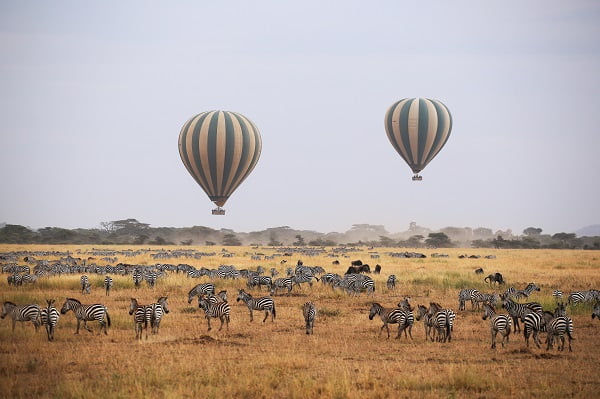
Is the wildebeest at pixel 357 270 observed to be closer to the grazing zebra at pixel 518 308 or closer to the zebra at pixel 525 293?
the zebra at pixel 525 293

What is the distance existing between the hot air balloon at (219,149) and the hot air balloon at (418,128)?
16.0m

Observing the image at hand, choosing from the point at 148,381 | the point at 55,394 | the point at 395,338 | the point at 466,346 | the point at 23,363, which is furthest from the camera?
the point at 395,338

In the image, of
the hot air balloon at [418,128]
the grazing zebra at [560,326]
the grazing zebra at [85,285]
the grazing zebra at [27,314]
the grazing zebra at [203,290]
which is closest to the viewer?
the grazing zebra at [560,326]

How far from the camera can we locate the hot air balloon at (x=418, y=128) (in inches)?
2670

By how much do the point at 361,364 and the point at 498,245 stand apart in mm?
121868

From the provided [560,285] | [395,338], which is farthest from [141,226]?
[395,338]

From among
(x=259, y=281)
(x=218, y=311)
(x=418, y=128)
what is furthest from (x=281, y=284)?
(x=418, y=128)

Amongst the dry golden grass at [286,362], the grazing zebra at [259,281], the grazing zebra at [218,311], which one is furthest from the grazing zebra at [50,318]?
the grazing zebra at [259,281]

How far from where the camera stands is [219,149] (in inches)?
2296

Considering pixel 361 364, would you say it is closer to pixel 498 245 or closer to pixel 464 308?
pixel 464 308

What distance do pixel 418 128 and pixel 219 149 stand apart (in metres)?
21.3

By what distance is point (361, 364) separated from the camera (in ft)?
52.3

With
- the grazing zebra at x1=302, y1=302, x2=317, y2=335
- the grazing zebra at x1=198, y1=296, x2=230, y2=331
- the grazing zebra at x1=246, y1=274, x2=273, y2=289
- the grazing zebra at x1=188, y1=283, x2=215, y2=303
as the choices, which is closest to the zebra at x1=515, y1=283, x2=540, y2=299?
the grazing zebra at x1=246, y1=274, x2=273, y2=289

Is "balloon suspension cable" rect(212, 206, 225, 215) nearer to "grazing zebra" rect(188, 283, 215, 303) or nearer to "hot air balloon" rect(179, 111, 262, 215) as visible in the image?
"hot air balloon" rect(179, 111, 262, 215)
